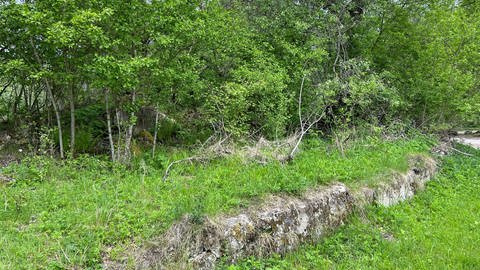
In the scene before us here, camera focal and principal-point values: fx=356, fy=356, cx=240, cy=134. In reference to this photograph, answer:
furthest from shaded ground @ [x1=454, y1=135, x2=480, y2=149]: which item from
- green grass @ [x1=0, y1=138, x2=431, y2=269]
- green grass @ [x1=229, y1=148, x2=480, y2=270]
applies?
green grass @ [x1=0, y1=138, x2=431, y2=269]

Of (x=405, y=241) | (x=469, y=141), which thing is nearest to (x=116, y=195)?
(x=405, y=241)

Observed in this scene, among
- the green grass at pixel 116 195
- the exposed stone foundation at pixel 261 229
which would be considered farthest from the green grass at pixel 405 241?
the green grass at pixel 116 195

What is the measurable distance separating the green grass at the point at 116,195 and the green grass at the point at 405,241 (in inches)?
28.3

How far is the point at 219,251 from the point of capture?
3.73 m

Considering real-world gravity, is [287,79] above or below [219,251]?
above

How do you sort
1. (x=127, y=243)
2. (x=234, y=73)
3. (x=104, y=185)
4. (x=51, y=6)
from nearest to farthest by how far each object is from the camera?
(x=127, y=243), (x=104, y=185), (x=51, y=6), (x=234, y=73)

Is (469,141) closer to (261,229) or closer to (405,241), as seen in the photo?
(405,241)

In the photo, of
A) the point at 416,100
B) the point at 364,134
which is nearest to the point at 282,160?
the point at 364,134

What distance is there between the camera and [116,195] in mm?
4238

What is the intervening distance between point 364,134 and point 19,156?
672 cm

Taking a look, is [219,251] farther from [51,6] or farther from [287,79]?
[287,79]

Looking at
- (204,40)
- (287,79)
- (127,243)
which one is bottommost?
(127,243)

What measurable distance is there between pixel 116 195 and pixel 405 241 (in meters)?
3.75

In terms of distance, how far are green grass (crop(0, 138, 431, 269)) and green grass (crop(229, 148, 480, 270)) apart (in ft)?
2.35
